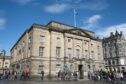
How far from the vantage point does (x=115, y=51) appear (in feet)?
230

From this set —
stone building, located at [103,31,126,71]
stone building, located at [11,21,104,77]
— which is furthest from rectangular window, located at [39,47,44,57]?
stone building, located at [103,31,126,71]

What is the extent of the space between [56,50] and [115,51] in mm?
41425

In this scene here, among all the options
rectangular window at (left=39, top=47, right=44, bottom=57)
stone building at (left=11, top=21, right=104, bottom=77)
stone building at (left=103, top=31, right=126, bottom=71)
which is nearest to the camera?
stone building at (left=11, top=21, right=104, bottom=77)

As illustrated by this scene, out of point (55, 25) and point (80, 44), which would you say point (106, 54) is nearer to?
point (80, 44)

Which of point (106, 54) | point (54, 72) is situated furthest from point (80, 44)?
point (106, 54)

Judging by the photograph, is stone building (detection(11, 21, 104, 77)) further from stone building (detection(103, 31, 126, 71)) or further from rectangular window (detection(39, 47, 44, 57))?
stone building (detection(103, 31, 126, 71))

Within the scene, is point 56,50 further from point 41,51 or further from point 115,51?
point 115,51

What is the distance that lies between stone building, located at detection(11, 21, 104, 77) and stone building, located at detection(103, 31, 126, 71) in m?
26.2

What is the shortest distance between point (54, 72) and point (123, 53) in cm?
4304

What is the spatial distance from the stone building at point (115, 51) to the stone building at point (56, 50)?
2624 centimetres

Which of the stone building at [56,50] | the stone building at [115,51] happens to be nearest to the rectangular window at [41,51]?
the stone building at [56,50]

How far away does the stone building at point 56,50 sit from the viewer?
34.5 meters

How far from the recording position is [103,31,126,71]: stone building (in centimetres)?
6675

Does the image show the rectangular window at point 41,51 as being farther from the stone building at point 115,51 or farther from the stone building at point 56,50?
the stone building at point 115,51
